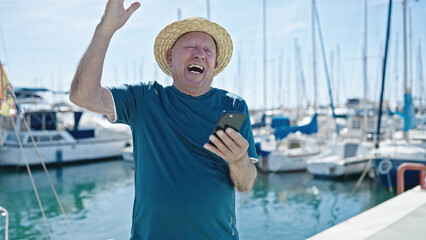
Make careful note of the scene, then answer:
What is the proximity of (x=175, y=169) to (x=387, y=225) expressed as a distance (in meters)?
3.29

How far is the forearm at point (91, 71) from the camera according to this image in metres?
1.33

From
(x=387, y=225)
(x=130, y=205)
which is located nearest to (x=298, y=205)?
(x=130, y=205)

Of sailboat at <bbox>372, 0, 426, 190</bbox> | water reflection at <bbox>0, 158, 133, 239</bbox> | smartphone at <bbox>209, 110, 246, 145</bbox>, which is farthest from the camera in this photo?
sailboat at <bbox>372, 0, 426, 190</bbox>

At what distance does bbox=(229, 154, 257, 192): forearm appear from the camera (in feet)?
4.88

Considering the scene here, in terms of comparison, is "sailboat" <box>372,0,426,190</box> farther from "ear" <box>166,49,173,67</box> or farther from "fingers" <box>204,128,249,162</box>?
"fingers" <box>204,128,249,162</box>

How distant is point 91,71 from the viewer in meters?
1.33

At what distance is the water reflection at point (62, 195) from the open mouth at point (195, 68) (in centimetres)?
863

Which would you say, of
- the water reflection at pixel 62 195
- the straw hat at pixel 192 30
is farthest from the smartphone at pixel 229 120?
the water reflection at pixel 62 195

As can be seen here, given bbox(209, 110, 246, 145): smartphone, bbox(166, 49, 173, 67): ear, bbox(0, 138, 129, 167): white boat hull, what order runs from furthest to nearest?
bbox(0, 138, 129, 167): white boat hull, bbox(166, 49, 173, 67): ear, bbox(209, 110, 246, 145): smartphone

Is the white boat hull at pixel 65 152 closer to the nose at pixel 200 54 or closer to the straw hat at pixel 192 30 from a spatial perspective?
the straw hat at pixel 192 30

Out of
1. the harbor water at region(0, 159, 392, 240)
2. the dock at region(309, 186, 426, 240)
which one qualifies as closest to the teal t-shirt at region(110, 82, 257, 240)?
the dock at region(309, 186, 426, 240)

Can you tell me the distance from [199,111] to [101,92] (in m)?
0.44

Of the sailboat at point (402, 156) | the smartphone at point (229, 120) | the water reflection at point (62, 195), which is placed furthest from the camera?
the sailboat at point (402, 156)

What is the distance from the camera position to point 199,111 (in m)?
1.63
